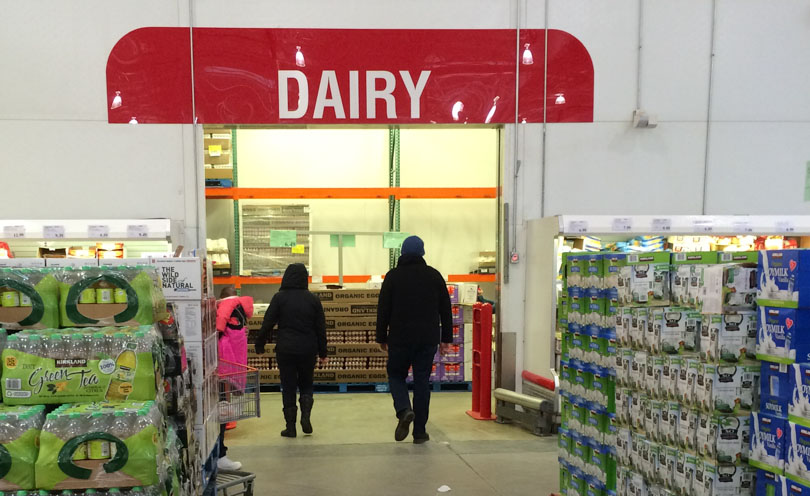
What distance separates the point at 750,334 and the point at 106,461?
9.69ft

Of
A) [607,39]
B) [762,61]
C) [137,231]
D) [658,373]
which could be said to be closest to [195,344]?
[658,373]

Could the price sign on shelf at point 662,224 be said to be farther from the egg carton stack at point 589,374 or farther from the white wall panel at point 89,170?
the white wall panel at point 89,170

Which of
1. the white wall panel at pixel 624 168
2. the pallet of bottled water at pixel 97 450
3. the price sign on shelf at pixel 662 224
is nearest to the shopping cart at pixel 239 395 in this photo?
the pallet of bottled water at pixel 97 450

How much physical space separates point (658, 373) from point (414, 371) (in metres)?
3.15

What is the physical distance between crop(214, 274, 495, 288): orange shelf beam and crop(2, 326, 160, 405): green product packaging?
635cm

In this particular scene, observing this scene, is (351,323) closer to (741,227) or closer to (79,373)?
(741,227)

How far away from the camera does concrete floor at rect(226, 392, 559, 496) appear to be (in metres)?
4.93

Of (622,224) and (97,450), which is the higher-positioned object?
(622,224)

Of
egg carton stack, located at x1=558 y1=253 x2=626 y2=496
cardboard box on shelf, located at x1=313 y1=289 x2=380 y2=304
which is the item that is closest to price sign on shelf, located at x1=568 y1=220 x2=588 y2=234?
egg carton stack, located at x1=558 y1=253 x2=626 y2=496

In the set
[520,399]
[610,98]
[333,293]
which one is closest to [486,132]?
[610,98]

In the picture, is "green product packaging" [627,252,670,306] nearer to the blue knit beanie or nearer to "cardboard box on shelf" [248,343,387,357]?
the blue knit beanie

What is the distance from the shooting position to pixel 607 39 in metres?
7.50

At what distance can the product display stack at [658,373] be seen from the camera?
2832 millimetres

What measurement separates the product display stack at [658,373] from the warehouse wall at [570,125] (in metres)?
3.26
